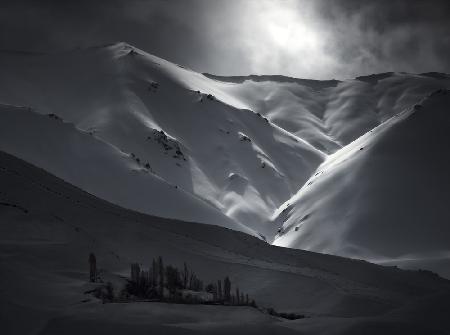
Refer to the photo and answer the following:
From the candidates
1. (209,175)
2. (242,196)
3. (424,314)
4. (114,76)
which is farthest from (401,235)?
(114,76)

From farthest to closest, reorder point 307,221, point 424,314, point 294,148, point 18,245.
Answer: point 294,148, point 307,221, point 18,245, point 424,314

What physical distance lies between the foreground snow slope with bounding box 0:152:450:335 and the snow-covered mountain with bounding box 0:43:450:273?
3068cm

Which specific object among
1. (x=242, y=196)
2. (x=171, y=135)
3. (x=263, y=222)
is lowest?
(x=263, y=222)

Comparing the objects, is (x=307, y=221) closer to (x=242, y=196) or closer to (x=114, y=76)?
(x=242, y=196)

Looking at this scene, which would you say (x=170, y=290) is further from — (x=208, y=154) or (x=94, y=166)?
(x=208, y=154)

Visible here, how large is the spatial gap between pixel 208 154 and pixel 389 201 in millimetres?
43534

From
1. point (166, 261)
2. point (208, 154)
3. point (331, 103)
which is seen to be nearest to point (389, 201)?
point (208, 154)

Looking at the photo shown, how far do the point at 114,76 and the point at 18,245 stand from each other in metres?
107

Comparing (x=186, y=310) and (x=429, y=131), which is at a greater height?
(x=429, y=131)

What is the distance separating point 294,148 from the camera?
4656 inches

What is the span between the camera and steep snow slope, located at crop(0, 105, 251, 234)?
210ft

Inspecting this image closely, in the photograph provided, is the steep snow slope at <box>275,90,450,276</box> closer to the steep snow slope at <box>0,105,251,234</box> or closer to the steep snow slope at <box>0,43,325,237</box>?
the steep snow slope at <box>0,43,325,237</box>

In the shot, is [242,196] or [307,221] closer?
[307,221]

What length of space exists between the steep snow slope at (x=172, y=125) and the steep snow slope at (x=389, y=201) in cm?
1057
